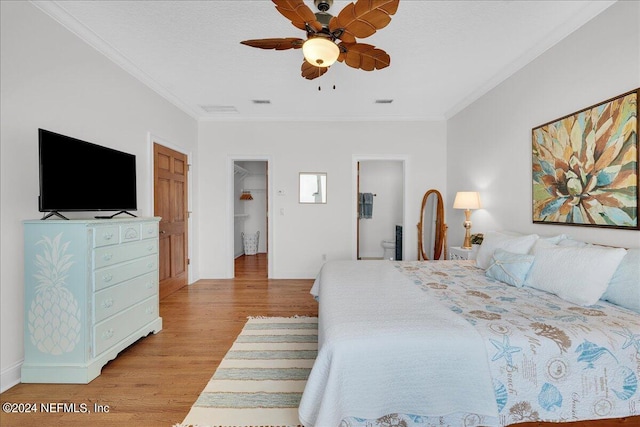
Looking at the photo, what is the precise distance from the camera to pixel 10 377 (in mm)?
1871

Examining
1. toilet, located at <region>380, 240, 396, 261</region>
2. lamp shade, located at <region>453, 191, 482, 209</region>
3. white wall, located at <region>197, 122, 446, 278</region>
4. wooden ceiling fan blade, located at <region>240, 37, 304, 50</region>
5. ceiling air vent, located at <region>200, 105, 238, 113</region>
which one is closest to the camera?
wooden ceiling fan blade, located at <region>240, 37, 304, 50</region>

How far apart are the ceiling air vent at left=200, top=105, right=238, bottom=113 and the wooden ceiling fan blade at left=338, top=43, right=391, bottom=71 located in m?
2.67

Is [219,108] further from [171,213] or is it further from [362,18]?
[362,18]

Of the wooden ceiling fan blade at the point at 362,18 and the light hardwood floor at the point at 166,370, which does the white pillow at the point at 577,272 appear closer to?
the wooden ceiling fan blade at the point at 362,18

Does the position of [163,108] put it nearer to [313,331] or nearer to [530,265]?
[313,331]

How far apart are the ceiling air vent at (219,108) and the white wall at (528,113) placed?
3.40 meters

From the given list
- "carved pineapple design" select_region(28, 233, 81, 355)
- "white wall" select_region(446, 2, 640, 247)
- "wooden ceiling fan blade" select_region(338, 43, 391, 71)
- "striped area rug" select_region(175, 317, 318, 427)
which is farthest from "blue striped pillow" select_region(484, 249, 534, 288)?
"carved pineapple design" select_region(28, 233, 81, 355)

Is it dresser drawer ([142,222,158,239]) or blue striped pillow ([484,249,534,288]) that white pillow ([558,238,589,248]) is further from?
dresser drawer ([142,222,158,239])

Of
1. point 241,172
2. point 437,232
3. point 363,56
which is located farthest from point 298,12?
point 241,172

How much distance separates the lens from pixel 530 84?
2.77 m

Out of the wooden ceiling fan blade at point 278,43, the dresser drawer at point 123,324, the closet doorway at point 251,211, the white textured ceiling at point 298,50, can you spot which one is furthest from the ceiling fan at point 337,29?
the closet doorway at point 251,211

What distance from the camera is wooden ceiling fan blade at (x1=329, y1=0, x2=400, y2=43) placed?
4.88 feet

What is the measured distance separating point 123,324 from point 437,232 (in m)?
4.19

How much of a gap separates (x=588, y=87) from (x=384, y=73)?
5.80 feet
